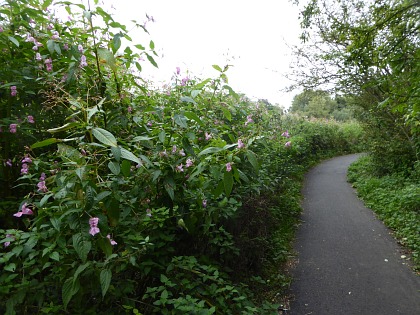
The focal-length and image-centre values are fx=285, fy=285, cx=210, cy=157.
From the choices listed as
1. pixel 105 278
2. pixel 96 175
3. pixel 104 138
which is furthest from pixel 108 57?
pixel 105 278

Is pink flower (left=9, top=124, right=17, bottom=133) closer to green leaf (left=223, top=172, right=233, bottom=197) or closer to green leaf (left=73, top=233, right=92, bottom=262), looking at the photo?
green leaf (left=73, top=233, right=92, bottom=262)

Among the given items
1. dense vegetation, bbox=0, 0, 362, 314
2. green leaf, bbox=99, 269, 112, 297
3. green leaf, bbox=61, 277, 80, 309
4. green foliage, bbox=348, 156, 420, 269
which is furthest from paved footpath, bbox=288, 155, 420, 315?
green leaf, bbox=61, 277, 80, 309

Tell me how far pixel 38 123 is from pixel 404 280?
199 inches

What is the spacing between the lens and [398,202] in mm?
6727

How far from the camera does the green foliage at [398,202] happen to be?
17.5 ft

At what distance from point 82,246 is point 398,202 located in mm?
7350

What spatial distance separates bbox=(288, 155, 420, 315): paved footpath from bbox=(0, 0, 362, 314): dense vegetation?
1196mm

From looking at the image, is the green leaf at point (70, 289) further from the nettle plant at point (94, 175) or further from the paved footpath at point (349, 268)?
the paved footpath at point (349, 268)

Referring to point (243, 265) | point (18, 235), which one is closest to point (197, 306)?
point (18, 235)

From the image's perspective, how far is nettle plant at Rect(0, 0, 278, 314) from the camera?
1667 millimetres

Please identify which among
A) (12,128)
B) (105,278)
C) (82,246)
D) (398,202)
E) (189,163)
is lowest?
(398,202)

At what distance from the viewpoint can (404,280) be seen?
13.5ft

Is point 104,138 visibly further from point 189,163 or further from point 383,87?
point 383,87

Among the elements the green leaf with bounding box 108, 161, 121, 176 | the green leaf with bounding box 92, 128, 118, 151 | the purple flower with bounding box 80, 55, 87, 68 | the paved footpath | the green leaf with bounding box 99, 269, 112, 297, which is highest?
the purple flower with bounding box 80, 55, 87, 68
